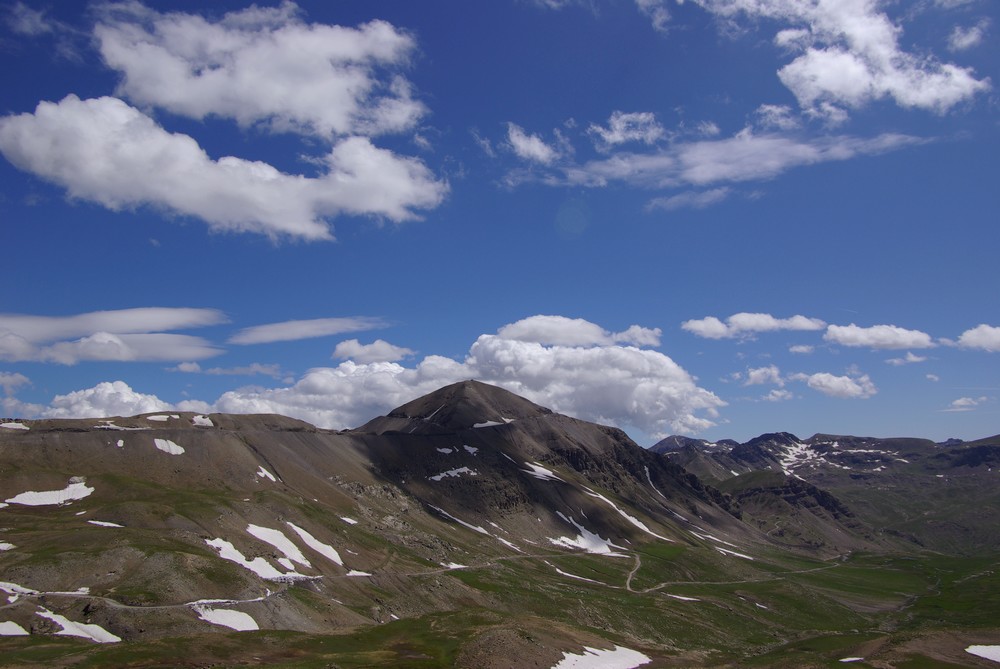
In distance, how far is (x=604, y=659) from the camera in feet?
271

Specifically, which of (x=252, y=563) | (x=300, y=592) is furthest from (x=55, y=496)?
(x=300, y=592)

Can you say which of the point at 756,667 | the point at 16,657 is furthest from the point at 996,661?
the point at 16,657

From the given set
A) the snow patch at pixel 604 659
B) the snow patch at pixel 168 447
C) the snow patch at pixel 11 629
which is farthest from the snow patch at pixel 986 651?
the snow patch at pixel 168 447

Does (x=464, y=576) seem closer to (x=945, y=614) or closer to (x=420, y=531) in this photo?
(x=420, y=531)

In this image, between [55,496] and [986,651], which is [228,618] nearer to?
[55,496]

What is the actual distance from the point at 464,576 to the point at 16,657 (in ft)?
312

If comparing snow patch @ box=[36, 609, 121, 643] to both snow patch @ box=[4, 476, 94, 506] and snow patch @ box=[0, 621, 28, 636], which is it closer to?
snow patch @ box=[0, 621, 28, 636]

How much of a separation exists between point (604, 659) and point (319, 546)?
2646 inches

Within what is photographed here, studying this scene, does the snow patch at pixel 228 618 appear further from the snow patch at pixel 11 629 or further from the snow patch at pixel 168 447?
the snow patch at pixel 168 447

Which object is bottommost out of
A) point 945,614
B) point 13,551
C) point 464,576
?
point 945,614

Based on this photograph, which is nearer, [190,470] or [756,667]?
[756,667]

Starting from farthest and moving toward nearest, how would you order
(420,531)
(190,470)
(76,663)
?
(420,531)
(190,470)
(76,663)

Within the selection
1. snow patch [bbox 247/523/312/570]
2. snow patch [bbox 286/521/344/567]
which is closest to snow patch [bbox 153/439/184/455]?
snow patch [bbox 286/521/344/567]

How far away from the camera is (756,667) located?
88.0 meters
